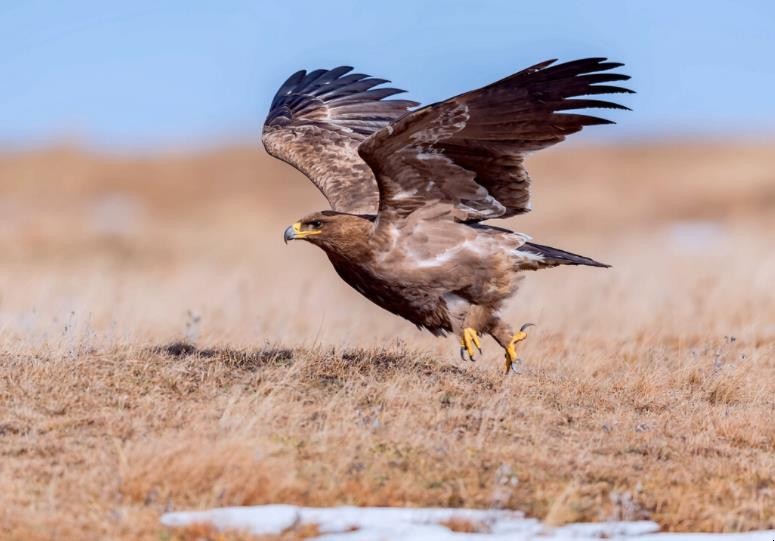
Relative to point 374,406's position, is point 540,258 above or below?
above

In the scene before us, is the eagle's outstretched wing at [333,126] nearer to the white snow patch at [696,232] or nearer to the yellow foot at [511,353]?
the yellow foot at [511,353]

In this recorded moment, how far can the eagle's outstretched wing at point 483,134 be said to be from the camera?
7.59 meters

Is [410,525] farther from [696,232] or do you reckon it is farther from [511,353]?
[696,232]

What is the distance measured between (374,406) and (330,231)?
1.55 m

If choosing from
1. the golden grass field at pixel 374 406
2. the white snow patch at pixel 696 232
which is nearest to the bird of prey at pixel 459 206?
the golden grass field at pixel 374 406

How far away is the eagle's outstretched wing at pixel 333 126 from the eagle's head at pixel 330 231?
58.2 inches

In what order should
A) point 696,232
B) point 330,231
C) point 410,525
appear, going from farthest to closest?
point 696,232 → point 330,231 → point 410,525

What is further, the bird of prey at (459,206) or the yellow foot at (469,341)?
the yellow foot at (469,341)

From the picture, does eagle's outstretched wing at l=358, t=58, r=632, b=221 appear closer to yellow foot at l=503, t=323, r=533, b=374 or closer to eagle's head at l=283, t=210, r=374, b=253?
eagle's head at l=283, t=210, r=374, b=253

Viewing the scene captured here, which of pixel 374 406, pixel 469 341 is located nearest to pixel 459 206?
pixel 469 341

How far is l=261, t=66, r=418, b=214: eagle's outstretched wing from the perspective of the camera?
995cm

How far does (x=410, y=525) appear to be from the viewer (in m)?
5.34

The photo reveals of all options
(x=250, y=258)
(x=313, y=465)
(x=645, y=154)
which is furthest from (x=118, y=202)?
(x=313, y=465)

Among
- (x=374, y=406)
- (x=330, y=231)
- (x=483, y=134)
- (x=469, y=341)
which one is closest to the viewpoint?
(x=374, y=406)
